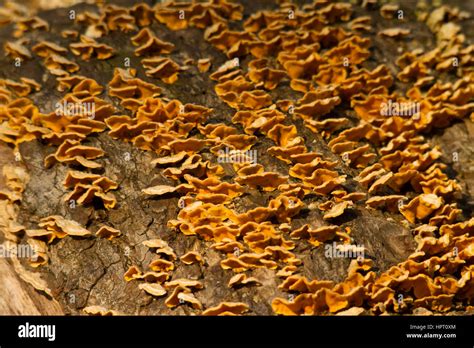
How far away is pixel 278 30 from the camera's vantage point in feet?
33.0

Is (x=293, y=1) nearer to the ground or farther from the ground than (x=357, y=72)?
farther from the ground

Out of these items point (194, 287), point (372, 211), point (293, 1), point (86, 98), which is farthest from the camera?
point (293, 1)

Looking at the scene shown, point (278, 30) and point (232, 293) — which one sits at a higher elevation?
point (278, 30)

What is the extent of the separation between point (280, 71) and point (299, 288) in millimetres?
3938

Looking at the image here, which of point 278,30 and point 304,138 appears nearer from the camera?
point 304,138

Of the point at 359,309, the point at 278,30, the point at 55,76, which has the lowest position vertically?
the point at 359,309

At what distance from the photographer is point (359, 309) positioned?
6.36 metres

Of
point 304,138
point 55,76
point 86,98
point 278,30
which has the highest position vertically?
point 278,30

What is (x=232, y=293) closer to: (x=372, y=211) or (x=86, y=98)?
Result: (x=372, y=211)

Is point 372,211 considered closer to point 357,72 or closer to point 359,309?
point 359,309

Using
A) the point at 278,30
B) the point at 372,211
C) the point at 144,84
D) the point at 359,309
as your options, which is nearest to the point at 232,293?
the point at 359,309

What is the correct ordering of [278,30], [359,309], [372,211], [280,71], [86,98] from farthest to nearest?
[278,30] → [280,71] → [86,98] → [372,211] → [359,309]

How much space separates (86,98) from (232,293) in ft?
12.5

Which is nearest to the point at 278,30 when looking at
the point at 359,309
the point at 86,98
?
the point at 86,98
